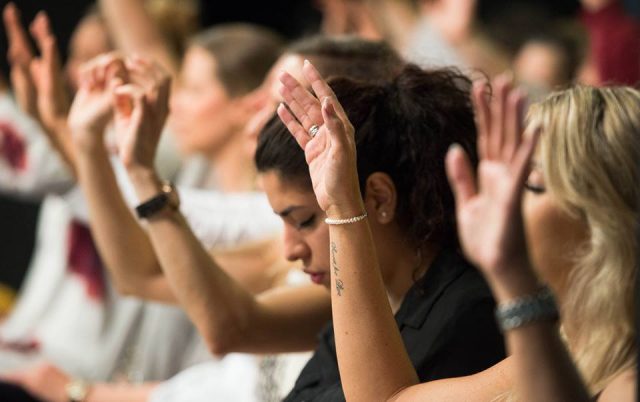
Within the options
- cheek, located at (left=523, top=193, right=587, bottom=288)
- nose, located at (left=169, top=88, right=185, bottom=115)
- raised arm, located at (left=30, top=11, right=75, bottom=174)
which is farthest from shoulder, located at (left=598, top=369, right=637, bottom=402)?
nose, located at (left=169, top=88, right=185, bottom=115)

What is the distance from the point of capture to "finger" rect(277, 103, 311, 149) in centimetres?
122

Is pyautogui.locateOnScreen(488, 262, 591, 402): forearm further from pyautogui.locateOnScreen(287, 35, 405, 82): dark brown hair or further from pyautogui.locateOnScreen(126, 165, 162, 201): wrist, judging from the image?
pyautogui.locateOnScreen(287, 35, 405, 82): dark brown hair

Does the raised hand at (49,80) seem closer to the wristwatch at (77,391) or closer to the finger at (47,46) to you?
the finger at (47,46)

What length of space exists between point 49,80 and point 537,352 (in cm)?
135

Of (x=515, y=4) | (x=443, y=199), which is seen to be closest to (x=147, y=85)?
(x=443, y=199)

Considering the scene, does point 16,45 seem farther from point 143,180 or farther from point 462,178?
point 462,178

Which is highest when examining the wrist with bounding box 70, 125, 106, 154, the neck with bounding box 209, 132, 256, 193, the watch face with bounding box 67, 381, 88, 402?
the wrist with bounding box 70, 125, 106, 154

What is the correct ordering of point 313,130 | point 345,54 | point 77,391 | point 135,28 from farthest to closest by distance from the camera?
point 135,28 → point 77,391 → point 345,54 → point 313,130

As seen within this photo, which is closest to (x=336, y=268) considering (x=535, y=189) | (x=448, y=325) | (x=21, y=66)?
(x=448, y=325)

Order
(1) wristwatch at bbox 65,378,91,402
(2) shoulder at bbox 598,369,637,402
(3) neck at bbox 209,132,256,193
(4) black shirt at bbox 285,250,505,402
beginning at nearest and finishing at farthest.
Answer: (2) shoulder at bbox 598,369,637,402 → (4) black shirt at bbox 285,250,505,402 → (1) wristwatch at bbox 65,378,91,402 → (3) neck at bbox 209,132,256,193

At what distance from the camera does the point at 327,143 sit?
118 cm

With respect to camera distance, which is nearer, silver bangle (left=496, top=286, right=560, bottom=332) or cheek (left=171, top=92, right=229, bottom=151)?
silver bangle (left=496, top=286, right=560, bottom=332)

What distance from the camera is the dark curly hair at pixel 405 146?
4.73 feet

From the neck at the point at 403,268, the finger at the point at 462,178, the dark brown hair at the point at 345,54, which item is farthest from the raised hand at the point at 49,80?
the finger at the point at 462,178
